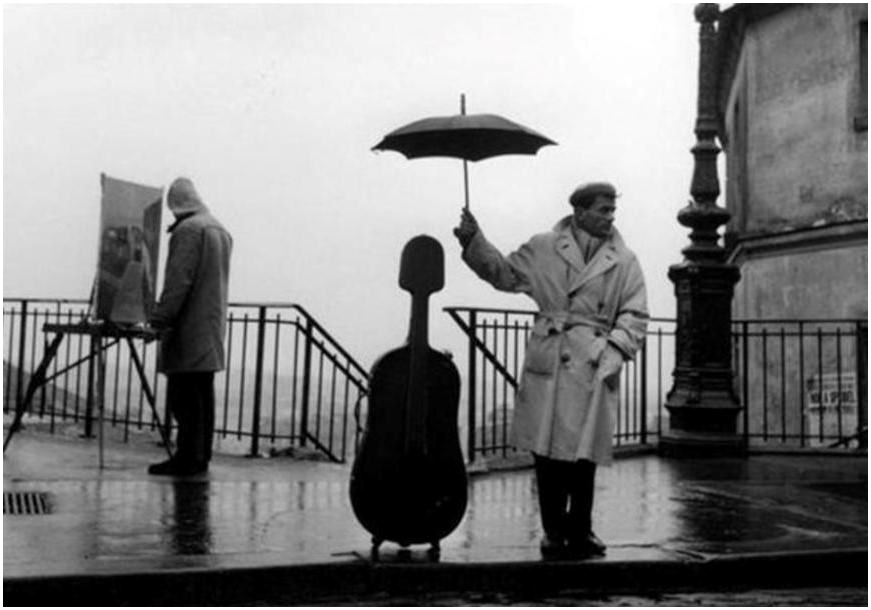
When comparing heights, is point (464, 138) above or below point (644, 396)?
above

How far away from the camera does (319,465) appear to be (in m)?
12.0

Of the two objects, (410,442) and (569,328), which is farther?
(569,328)

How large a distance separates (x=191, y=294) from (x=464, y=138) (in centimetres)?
385

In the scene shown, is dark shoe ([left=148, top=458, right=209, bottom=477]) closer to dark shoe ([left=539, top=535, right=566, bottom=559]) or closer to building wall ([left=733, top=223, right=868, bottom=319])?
dark shoe ([left=539, top=535, right=566, bottom=559])

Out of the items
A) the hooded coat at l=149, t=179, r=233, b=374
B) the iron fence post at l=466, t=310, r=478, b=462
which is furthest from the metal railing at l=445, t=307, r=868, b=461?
the hooded coat at l=149, t=179, r=233, b=374

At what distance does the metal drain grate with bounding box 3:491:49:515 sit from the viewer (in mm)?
7803

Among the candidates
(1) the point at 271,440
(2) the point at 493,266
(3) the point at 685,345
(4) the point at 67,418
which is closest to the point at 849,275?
(3) the point at 685,345

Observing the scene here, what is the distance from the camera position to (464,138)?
6.83 m

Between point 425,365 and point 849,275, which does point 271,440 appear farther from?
point 849,275

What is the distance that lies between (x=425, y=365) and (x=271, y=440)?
7117 millimetres

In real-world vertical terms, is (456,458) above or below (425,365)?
below

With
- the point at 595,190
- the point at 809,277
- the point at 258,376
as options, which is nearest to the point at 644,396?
the point at 258,376

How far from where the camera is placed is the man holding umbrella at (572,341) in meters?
6.61

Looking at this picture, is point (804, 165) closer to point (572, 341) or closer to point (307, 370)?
point (307, 370)
